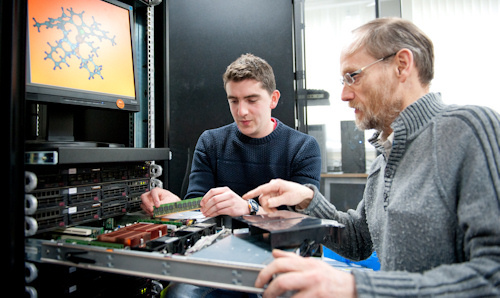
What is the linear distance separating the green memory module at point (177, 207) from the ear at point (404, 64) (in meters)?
0.77

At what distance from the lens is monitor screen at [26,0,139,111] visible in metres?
0.91

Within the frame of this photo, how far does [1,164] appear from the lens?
0.67 m

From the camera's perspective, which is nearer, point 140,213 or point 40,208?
point 40,208

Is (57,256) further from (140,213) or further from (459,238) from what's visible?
(459,238)

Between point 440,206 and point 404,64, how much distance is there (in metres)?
0.42

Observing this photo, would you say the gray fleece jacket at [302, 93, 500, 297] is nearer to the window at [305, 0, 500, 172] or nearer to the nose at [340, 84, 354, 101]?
the nose at [340, 84, 354, 101]

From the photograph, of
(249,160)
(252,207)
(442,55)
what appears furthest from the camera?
(442,55)

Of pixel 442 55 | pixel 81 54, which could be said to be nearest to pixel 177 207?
pixel 81 54

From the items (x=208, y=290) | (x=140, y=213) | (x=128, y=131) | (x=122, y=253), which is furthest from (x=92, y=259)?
(x=128, y=131)

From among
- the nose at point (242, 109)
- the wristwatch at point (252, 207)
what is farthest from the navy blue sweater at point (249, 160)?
the wristwatch at point (252, 207)

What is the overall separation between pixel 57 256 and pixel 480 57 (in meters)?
4.59

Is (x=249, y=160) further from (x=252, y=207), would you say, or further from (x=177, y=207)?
(x=177, y=207)

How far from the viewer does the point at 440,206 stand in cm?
68

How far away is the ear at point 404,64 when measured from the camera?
0.87 metres
